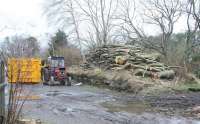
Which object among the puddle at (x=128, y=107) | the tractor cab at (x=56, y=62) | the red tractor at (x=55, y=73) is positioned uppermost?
the tractor cab at (x=56, y=62)

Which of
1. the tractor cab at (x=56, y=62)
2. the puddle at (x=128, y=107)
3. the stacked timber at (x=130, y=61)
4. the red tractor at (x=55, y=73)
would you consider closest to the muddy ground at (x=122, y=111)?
the puddle at (x=128, y=107)

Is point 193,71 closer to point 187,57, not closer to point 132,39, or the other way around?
point 187,57

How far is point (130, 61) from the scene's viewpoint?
31.4m

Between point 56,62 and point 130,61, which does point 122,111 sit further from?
point 56,62

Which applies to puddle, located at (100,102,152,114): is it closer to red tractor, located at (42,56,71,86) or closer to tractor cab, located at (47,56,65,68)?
red tractor, located at (42,56,71,86)

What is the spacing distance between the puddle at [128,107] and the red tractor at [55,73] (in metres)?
14.6

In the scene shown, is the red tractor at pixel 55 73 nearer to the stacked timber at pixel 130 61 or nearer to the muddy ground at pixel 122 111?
the stacked timber at pixel 130 61

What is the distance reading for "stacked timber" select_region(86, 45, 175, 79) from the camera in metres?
28.3

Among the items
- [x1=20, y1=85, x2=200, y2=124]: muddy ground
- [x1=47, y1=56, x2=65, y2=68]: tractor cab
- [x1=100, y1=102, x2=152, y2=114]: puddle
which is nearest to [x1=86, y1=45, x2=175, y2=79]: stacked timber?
[x1=47, y1=56, x2=65, y2=68]: tractor cab

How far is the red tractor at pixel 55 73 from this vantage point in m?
33.8

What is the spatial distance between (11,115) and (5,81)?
650mm

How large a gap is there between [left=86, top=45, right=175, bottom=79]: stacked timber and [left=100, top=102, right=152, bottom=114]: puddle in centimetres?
830

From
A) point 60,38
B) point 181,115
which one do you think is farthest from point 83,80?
point 60,38

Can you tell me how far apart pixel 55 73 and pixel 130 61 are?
21.5 feet
